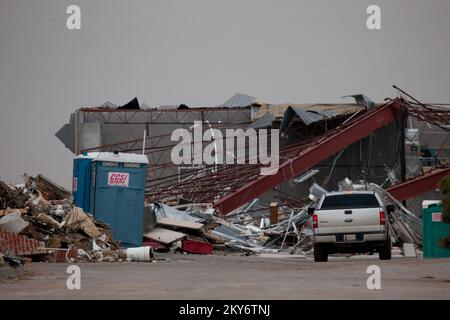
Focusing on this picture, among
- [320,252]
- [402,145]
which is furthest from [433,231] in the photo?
[402,145]

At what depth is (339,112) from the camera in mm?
51500

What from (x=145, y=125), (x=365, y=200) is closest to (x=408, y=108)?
(x=145, y=125)

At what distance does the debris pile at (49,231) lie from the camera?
21.0 metres

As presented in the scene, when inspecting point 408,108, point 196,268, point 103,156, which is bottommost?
point 196,268

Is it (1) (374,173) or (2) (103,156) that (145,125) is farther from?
(2) (103,156)

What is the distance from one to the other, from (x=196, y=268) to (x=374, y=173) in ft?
106

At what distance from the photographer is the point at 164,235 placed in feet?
90.4

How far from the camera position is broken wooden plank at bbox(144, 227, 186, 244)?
27297 millimetres

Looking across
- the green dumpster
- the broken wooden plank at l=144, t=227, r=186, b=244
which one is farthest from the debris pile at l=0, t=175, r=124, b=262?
the green dumpster

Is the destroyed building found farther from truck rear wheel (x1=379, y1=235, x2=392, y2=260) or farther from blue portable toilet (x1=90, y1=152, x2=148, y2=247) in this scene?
blue portable toilet (x1=90, y1=152, x2=148, y2=247)
